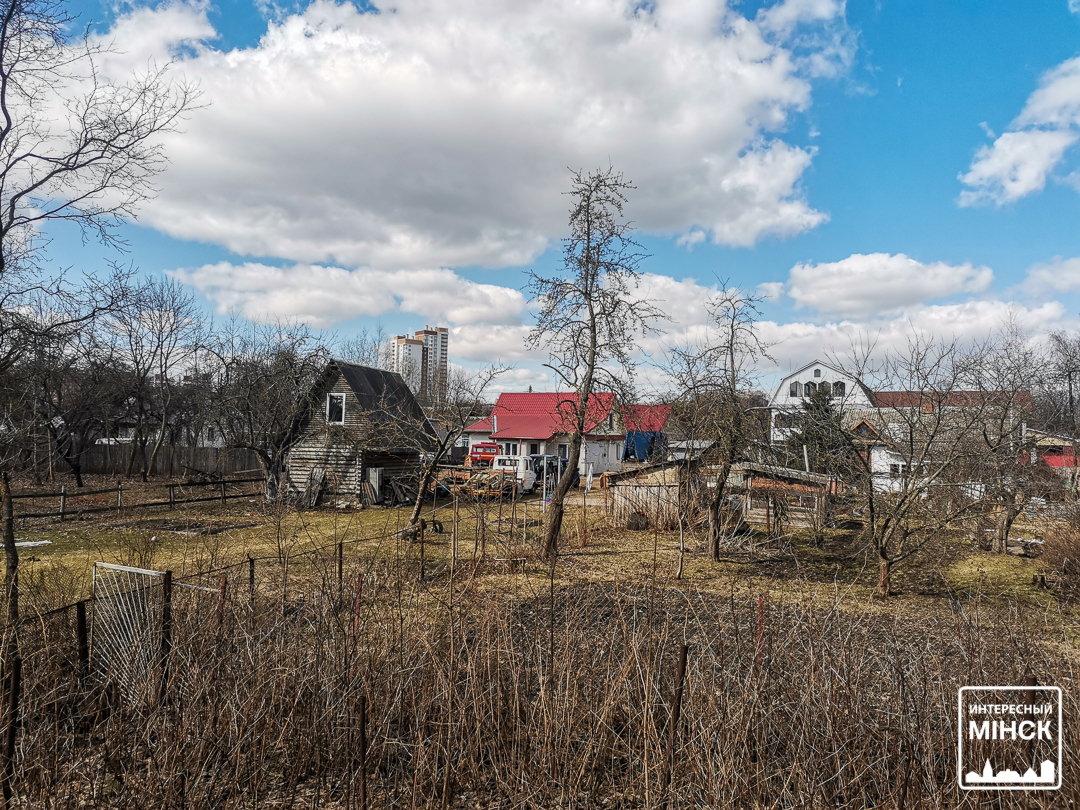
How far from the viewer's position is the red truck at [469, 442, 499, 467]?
3006cm

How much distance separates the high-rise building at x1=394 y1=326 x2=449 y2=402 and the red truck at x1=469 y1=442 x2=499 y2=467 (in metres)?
23.4

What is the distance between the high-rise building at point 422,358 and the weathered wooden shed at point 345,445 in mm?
31603

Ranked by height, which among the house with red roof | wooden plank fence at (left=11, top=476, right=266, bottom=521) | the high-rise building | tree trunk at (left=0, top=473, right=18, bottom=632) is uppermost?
the high-rise building

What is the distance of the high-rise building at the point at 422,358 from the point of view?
6042 cm

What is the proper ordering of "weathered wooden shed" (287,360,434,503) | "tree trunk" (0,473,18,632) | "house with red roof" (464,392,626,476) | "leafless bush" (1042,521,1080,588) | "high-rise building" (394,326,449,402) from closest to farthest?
"tree trunk" (0,473,18,632), "leafless bush" (1042,521,1080,588), "weathered wooden shed" (287,360,434,503), "house with red roof" (464,392,626,476), "high-rise building" (394,326,449,402)

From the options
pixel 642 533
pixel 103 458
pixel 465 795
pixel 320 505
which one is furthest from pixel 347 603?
pixel 103 458

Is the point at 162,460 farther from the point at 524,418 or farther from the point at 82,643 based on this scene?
the point at 82,643

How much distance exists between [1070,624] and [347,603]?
30.1 feet

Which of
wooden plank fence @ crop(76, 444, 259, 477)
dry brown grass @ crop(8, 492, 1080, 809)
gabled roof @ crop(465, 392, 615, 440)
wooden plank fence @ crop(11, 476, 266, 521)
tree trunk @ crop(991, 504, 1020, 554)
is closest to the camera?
dry brown grass @ crop(8, 492, 1080, 809)

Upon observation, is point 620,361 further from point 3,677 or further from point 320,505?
point 320,505

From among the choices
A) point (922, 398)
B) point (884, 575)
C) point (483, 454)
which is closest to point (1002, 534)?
point (884, 575)

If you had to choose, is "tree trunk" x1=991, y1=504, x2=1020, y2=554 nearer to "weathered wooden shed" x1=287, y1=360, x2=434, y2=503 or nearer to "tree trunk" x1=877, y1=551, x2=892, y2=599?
"tree trunk" x1=877, y1=551, x2=892, y2=599

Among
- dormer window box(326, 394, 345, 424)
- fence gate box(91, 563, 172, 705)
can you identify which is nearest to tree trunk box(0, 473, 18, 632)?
fence gate box(91, 563, 172, 705)

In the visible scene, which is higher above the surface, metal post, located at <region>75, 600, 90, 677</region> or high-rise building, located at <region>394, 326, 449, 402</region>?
high-rise building, located at <region>394, 326, 449, 402</region>
